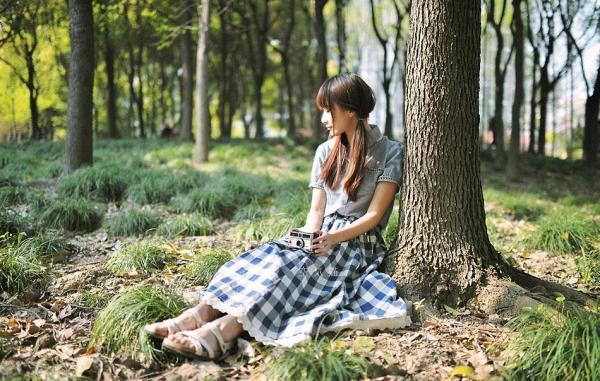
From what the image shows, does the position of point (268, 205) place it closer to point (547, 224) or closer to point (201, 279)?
point (201, 279)

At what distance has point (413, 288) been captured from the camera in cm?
323

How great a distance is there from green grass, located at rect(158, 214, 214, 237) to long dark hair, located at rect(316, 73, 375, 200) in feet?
7.74

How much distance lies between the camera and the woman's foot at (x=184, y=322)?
8.40 feet

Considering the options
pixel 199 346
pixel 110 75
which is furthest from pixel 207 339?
pixel 110 75

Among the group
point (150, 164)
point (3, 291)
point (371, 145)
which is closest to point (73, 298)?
point (3, 291)

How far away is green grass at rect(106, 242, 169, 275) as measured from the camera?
3.99m

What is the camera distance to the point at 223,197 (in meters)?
6.25

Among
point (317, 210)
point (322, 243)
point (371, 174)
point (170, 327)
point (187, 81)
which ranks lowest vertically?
point (170, 327)

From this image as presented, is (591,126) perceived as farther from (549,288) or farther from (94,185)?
(94,185)

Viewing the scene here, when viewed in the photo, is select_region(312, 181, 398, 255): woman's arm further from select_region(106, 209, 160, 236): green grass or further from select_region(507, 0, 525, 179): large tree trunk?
select_region(507, 0, 525, 179): large tree trunk

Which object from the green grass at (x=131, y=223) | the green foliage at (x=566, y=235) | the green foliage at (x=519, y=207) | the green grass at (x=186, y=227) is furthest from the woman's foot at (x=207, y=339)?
the green foliage at (x=519, y=207)

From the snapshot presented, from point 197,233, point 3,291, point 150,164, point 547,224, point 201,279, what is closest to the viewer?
point 3,291

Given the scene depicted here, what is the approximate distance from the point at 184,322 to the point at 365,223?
4.29 feet

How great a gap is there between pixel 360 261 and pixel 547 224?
2.78 metres
